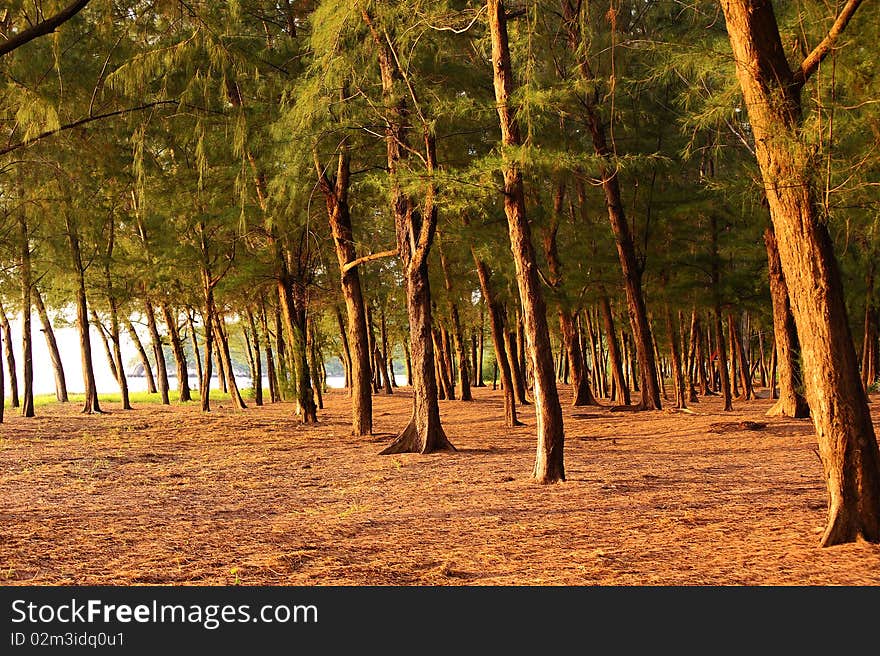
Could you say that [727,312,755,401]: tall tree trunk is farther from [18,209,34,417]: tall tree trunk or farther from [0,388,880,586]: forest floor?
[18,209,34,417]: tall tree trunk

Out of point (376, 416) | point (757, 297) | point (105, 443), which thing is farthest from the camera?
point (376, 416)

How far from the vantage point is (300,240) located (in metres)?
18.6

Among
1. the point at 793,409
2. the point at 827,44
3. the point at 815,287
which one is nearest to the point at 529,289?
the point at 815,287

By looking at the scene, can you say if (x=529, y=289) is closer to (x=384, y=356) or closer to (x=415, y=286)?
(x=415, y=286)

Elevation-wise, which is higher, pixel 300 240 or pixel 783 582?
pixel 300 240

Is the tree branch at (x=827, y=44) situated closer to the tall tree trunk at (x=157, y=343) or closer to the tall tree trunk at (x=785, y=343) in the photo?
the tall tree trunk at (x=785, y=343)

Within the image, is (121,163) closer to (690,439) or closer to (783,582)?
(690,439)

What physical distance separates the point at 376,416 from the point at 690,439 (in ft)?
32.9

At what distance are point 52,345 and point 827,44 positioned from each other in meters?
28.0

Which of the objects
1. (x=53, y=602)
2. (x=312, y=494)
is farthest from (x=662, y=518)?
(x=53, y=602)

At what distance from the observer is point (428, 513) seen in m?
7.82

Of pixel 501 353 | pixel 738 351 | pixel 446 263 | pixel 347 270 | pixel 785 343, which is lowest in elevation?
pixel 738 351

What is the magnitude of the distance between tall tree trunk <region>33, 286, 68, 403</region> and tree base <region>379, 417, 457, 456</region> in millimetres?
14850

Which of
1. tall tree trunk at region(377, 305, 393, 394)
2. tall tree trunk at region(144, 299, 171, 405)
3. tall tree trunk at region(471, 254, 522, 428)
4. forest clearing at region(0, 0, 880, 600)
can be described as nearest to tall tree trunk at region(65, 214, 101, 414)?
forest clearing at region(0, 0, 880, 600)
